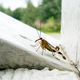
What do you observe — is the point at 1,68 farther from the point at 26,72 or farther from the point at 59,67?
the point at 59,67

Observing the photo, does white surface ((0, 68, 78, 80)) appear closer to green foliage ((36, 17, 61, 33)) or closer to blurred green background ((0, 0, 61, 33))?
blurred green background ((0, 0, 61, 33))

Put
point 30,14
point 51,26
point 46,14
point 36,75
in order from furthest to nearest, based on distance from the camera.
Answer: point 46,14
point 51,26
point 30,14
point 36,75

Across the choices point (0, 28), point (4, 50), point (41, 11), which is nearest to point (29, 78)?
point (4, 50)

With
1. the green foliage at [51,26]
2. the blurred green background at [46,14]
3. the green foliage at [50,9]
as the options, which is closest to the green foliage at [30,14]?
the blurred green background at [46,14]

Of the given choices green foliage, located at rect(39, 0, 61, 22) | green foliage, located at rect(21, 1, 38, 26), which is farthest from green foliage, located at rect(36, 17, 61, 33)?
green foliage, located at rect(21, 1, 38, 26)

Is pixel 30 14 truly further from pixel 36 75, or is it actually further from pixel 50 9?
pixel 36 75

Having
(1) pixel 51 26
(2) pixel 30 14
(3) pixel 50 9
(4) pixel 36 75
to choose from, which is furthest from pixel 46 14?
(4) pixel 36 75

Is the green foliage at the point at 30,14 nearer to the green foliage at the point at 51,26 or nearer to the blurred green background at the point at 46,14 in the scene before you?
the blurred green background at the point at 46,14

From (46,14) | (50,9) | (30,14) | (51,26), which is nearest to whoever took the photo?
(30,14)
